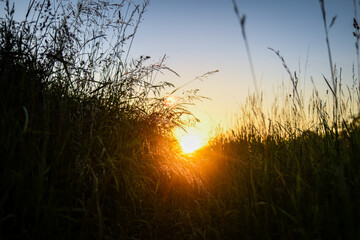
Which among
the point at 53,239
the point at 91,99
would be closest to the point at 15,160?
the point at 53,239

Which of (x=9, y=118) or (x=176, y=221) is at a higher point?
(x=9, y=118)

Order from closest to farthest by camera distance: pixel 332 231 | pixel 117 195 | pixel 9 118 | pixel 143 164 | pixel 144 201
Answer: pixel 332 231 → pixel 9 118 → pixel 117 195 → pixel 144 201 → pixel 143 164

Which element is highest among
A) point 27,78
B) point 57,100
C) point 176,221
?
point 27,78

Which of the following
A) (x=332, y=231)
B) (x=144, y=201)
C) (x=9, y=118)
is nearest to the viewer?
(x=332, y=231)

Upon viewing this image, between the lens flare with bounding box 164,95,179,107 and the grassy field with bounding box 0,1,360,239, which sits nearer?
the grassy field with bounding box 0,1,360,239

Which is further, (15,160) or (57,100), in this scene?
(57,100)

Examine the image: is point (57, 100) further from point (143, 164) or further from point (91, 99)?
A: point (143, 164)

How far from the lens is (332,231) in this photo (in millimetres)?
898

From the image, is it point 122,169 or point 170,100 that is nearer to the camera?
point 122,169

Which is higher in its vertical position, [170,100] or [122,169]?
[170,100]

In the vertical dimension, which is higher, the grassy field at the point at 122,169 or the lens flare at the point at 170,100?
the lens flare at the point at 170,100

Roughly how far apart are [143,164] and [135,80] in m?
0.73

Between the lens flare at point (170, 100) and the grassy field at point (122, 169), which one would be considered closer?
the grassy field at point (122, 169)

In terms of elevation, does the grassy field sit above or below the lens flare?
below
